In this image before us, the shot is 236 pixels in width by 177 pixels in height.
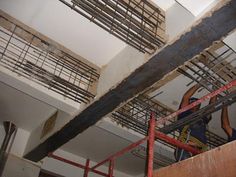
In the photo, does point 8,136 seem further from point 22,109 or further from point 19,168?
point 19,168

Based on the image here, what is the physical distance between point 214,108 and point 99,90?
1.07m

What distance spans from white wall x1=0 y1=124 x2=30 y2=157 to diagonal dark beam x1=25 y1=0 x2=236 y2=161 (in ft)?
3.59

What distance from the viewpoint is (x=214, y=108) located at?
2674 millimetres

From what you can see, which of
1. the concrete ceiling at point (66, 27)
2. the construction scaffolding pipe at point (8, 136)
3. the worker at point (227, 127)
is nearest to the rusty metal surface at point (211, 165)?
the concrete ceiling at point (66, 27)

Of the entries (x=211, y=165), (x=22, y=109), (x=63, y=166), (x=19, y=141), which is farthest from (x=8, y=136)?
(x=211, y=165)

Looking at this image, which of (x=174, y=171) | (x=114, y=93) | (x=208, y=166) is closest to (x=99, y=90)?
(x=114, y=93)

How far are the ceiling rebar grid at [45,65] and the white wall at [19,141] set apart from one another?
142 centimetres

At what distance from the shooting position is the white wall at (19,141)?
12.8 ft

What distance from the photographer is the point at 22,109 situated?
377 cm

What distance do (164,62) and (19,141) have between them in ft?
8.92

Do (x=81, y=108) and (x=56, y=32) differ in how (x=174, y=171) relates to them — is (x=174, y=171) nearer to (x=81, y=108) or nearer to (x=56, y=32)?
(x=81, y=108)

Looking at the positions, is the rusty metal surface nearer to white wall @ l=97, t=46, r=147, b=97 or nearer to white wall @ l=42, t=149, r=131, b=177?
white wall @ l=97, t=46, r=147, b=97

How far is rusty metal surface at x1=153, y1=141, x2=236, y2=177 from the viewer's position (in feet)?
5.26

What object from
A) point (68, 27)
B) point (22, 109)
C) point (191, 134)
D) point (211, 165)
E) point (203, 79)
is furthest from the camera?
point (22, 109)
